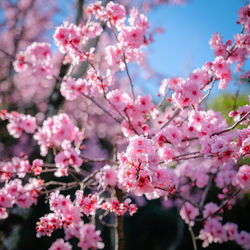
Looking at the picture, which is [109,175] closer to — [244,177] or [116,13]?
[244,177]

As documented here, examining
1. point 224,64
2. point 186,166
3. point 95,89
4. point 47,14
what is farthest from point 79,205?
point 47,14

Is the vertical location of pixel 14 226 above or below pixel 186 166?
below

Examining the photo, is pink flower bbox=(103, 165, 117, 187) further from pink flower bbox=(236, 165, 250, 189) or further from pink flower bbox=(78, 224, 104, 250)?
pink flower bbox=(236, 165, 250, 189)

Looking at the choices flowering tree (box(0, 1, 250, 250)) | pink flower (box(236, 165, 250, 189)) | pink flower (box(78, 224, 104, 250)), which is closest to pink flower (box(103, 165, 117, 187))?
flowering tree (box(0, 1, 250, 250))

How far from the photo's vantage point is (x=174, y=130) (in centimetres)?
219

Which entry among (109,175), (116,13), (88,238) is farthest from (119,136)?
(116,13)

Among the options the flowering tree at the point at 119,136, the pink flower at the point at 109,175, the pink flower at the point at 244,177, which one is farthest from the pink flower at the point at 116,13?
the pink flower at the point at 244,177

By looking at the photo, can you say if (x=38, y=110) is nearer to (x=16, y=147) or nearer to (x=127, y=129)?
(x=16, y=147)

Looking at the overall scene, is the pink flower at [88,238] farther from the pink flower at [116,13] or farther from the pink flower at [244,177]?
the pink flower at [116,13]

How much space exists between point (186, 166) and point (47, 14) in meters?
9.32

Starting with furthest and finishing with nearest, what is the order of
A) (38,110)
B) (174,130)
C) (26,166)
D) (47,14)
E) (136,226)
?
(47,14) → (38,110) → (136,226) → (26,166) → (174,130)

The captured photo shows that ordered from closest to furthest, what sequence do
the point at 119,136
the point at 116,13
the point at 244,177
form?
the point at 244,177, the point at 116,13, the point at 119,136

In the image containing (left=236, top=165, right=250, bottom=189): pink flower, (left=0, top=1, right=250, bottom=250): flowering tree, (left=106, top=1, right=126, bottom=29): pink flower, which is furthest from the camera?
(left=106, top=1, right=126, bottom=29): pink flower

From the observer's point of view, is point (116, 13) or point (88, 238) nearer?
point (88, 238)
